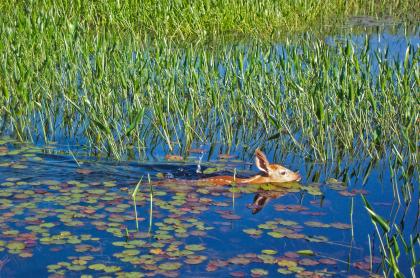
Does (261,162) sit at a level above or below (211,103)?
below

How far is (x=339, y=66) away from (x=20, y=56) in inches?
111

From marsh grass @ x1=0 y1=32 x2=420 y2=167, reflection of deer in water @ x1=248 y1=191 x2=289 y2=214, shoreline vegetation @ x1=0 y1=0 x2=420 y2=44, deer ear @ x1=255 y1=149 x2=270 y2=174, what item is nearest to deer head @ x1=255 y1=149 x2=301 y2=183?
deer ear @ x1=255 y1=149 x2=270 y2=174

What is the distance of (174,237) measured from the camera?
189 inches

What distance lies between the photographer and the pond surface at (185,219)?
4445mm

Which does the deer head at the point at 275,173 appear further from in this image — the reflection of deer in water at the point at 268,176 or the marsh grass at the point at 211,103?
the marsh grass at the point at 211,103

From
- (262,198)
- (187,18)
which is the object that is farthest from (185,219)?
(187,18)

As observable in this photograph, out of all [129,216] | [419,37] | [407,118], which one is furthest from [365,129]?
[419,37]

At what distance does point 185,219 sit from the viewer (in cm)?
509

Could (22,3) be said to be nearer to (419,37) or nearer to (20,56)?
(20,56)

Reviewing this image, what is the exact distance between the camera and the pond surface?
14.6 feet

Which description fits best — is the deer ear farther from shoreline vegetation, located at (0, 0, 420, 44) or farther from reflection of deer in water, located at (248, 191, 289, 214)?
shoreline vegetation, located at (0, 0, 420, 44)

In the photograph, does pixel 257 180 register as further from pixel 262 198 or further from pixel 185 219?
pixel 185 219

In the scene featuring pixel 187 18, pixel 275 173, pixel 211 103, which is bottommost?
pixel 275 173

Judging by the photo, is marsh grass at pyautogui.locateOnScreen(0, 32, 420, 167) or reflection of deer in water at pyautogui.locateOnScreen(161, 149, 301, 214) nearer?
reflection of deer in water at pyautogui.locateOnScreen(161, 149, 301, 214)
